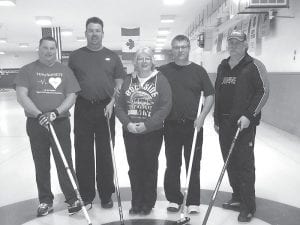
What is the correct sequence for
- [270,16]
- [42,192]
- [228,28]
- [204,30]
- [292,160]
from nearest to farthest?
1. [42,192]
2. [292,160]
3. [270,16]
4. [228,28]
5. [204,30]

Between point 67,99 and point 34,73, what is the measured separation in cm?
36

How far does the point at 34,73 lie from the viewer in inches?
114

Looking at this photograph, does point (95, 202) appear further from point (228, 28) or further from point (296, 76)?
point (228, 28)

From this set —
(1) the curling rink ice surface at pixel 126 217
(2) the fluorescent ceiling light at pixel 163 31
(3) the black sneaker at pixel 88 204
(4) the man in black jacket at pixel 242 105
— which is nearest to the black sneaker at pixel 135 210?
(1) the curling rink ice surface at pixel 126 217

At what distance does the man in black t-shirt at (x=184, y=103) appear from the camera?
110 inches

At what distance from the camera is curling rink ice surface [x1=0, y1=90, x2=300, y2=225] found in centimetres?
294

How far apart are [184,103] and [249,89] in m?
0.56

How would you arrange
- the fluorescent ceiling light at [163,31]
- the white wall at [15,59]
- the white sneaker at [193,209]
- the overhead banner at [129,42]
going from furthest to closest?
the white wall at [15,59]
the fluorescent ceiling light at [163,31]
the overhead banner at [129,42]
the white sneaker at [193,209]

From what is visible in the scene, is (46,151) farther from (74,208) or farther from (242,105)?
(242,105)

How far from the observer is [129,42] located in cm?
1295

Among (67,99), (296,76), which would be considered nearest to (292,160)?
(296,76)

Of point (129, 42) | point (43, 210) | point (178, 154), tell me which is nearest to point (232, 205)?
point (178, 154)

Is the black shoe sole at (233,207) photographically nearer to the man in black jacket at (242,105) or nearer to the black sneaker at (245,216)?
the man in black jacket at (242,105)

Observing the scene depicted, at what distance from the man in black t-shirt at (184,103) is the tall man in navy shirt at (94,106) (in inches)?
20.8
